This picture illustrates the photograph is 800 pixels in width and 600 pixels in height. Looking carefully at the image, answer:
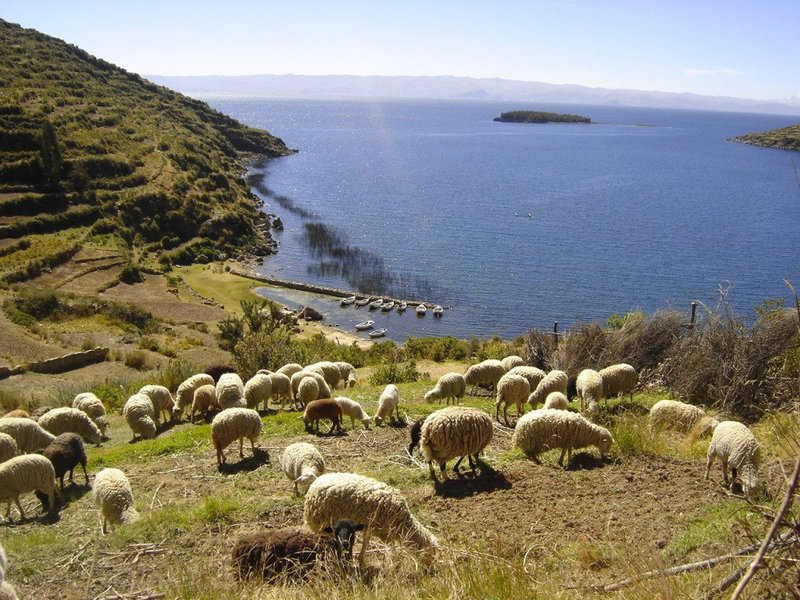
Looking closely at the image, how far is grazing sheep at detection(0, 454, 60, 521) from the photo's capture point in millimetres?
9664

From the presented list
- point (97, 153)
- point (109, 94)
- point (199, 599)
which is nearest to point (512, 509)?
point (199, 599)

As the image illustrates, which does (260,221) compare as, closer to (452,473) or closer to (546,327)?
(546,327)

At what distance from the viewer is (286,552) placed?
6391 mm

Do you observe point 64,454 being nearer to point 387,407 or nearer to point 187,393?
point 187,393

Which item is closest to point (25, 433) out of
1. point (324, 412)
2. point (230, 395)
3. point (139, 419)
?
point (139, 419)

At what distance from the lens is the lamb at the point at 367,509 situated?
6.86 m

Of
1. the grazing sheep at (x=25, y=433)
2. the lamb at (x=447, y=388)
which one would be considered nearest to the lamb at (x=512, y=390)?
the lamb at (x=447, y=388)

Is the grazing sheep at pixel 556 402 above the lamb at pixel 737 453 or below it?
below

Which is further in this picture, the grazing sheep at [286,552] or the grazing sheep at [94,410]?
the grazing sheep at [94,410]

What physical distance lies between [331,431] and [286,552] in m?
7.15

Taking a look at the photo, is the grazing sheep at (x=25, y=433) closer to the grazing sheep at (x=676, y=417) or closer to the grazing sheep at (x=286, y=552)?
the grazing sheep at (x=286, y=552)

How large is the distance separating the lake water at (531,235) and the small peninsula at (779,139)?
1437 inches

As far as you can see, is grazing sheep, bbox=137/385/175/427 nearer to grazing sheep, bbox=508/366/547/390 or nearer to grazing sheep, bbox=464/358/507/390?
grazing sheep, bbox=464/358/507/390

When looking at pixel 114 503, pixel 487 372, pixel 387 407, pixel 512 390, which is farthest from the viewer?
pixel 487 372
